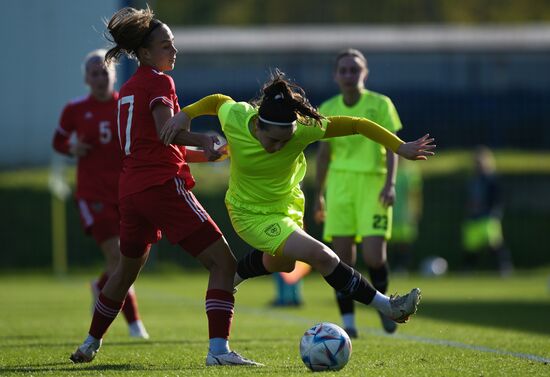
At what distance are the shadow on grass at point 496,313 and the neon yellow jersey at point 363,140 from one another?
2270 millimetres

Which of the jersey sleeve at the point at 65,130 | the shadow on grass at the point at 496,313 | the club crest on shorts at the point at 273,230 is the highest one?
the jersey sleeve at the point at 65,130

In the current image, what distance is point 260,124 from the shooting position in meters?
7.92

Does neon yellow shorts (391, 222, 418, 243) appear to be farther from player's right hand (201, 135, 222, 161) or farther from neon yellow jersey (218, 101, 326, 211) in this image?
player's right hand (201, 135, 222, 161)

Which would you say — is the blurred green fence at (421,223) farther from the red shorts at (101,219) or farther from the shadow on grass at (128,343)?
the shadow on grass at (128,343)

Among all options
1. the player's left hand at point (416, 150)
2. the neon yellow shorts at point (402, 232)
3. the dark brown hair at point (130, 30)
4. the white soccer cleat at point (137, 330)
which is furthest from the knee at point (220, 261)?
the neon yellow shorts at point (402, 232)

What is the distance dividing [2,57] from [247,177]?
22.4 meters

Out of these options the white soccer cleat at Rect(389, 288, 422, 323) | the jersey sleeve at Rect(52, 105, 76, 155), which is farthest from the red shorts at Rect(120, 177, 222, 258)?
the jersey sleeve at Rect(52, 105, 76, 155)

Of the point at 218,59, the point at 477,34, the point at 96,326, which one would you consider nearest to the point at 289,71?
the point at 218,59

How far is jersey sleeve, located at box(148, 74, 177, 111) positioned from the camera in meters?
8.00

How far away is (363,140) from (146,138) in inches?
128

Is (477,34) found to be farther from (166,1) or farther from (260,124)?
(260,124)

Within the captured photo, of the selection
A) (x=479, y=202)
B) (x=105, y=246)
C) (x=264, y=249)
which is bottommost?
(x=479, y=202)

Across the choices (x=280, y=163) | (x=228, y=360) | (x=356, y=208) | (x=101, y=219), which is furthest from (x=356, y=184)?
(x=228, y=360)

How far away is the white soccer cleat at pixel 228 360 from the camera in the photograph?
312 inches
